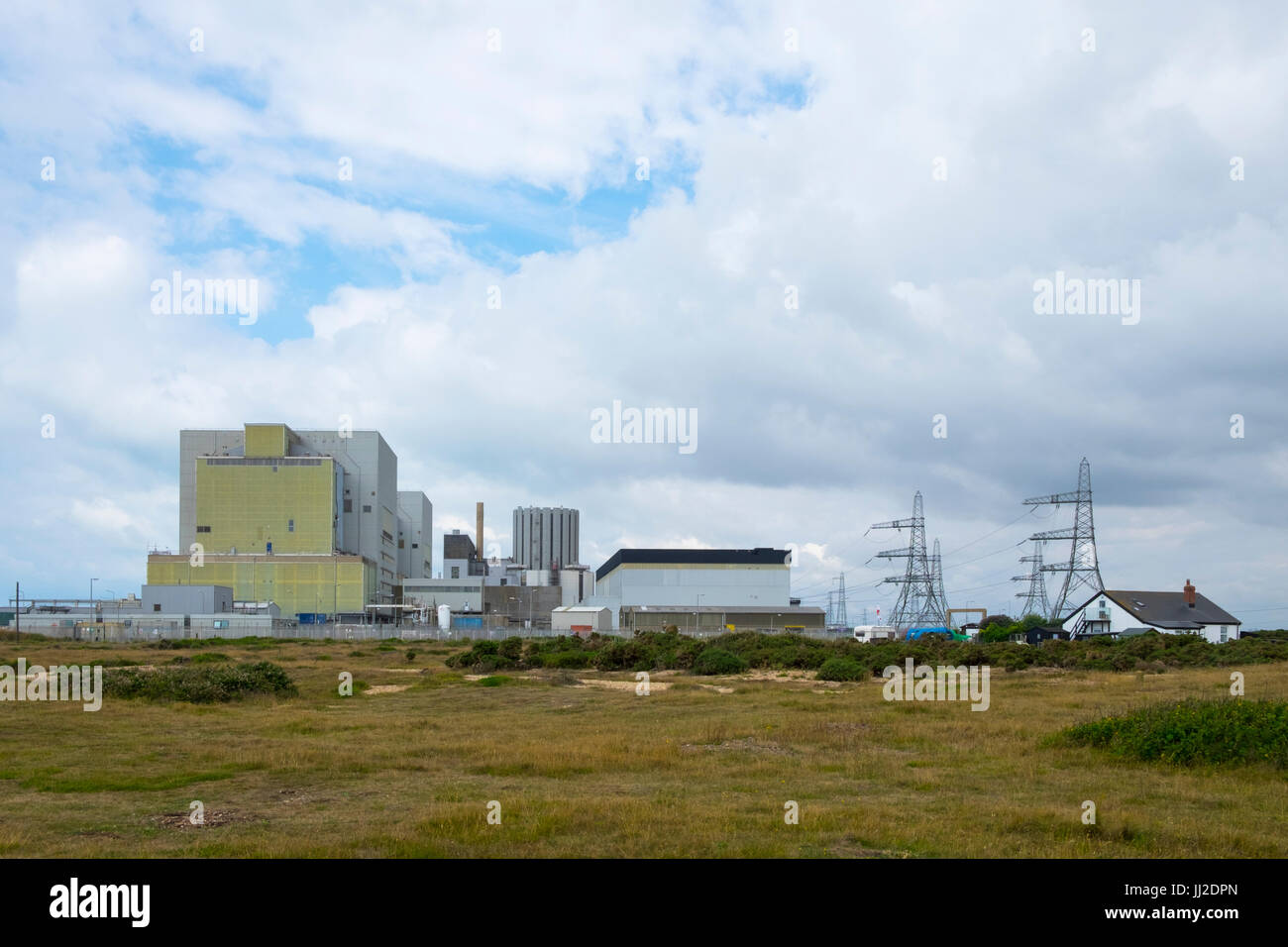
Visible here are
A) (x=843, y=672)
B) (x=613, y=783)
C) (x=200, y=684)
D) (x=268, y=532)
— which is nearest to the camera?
(x=613, y=783)

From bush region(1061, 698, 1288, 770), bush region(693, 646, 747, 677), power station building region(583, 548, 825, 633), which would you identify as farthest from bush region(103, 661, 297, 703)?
power station building region(583, 548, 825, 633)

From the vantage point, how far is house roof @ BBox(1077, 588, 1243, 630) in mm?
83375

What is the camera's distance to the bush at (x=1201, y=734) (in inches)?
630

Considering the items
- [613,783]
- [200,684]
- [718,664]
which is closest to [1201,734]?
[613,783]

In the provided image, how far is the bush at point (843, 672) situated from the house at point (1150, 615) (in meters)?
48.4

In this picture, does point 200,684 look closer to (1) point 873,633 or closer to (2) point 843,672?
(2) point 843,672

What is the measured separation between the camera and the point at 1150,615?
8450 cm

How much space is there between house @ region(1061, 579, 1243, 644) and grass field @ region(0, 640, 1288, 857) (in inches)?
2351

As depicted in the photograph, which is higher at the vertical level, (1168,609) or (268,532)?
(268,532)

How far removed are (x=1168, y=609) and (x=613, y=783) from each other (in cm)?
8633

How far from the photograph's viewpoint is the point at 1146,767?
16.3m
